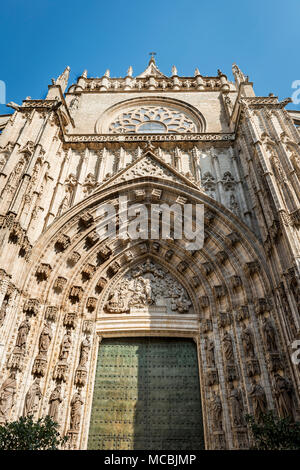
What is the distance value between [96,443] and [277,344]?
15.4ft

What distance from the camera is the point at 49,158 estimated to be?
37.3ft

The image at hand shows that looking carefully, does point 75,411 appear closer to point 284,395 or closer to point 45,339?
point 45,339

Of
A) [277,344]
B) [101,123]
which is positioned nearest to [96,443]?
[277,344]

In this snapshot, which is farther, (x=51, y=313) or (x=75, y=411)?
(x=51, y=313)

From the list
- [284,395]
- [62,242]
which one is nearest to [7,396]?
[62,242]

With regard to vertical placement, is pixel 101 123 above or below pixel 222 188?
above

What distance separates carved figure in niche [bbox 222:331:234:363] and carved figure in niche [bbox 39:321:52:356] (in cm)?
426

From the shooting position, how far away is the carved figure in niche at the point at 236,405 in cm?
746

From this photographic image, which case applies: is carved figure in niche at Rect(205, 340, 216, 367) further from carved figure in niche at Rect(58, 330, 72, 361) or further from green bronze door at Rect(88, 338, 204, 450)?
carved figure in niche at Rect(58, 330, 72, 361)

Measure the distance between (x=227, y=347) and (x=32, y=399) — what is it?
459 centimetres

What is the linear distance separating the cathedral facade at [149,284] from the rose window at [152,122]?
1.91m

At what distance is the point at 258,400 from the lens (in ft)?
24.1

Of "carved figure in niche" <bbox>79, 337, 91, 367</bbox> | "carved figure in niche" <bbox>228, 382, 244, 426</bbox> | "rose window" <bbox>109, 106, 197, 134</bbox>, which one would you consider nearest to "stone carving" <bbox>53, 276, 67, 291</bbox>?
"carved figure in niche" <bbox>79, 337, 91, 367</bbox>
